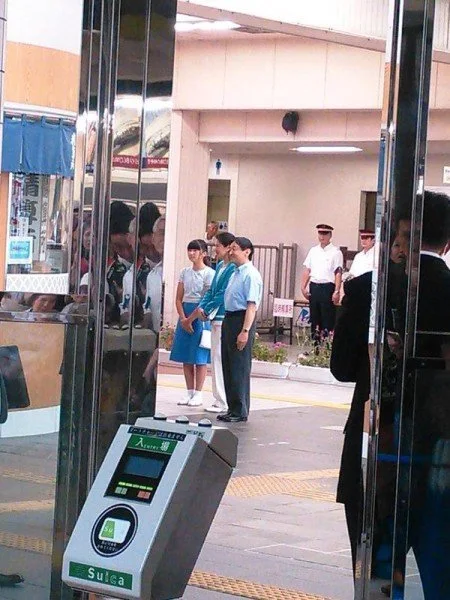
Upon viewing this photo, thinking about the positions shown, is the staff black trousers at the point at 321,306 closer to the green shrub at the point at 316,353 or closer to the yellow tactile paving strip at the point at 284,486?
the green shrub at the point at 316,353

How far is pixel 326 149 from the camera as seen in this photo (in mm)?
23734

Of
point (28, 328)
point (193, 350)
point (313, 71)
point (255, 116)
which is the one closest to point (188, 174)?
point (255, 116)

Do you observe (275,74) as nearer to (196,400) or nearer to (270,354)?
(270,354)

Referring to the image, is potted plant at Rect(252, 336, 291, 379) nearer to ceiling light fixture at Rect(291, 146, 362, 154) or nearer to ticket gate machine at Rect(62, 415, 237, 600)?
ceiling light fixture at Rect(291, 146, 362, 154)

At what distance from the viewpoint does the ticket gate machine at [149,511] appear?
12.7ft

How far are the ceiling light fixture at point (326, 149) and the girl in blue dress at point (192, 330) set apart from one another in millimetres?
9445

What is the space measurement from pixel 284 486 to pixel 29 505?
4.46m

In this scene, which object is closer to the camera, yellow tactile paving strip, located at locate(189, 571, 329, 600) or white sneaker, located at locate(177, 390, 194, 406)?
yellow tactile paving strip, located at locate(189, 571, 329, 600)

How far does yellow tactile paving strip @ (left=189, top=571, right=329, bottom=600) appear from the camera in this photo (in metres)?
6.28

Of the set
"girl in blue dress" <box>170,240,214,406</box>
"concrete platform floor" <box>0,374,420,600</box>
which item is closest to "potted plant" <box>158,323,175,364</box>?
"concrete platform floor" <box>0,374,420,600</box>

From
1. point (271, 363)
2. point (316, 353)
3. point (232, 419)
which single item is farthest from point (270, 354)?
point (232, 419)

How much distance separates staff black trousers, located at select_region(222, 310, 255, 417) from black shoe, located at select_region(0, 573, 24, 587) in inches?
292

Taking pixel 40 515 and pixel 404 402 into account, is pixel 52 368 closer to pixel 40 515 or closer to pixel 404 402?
pixel 40 515

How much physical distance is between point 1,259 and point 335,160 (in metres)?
20.1
